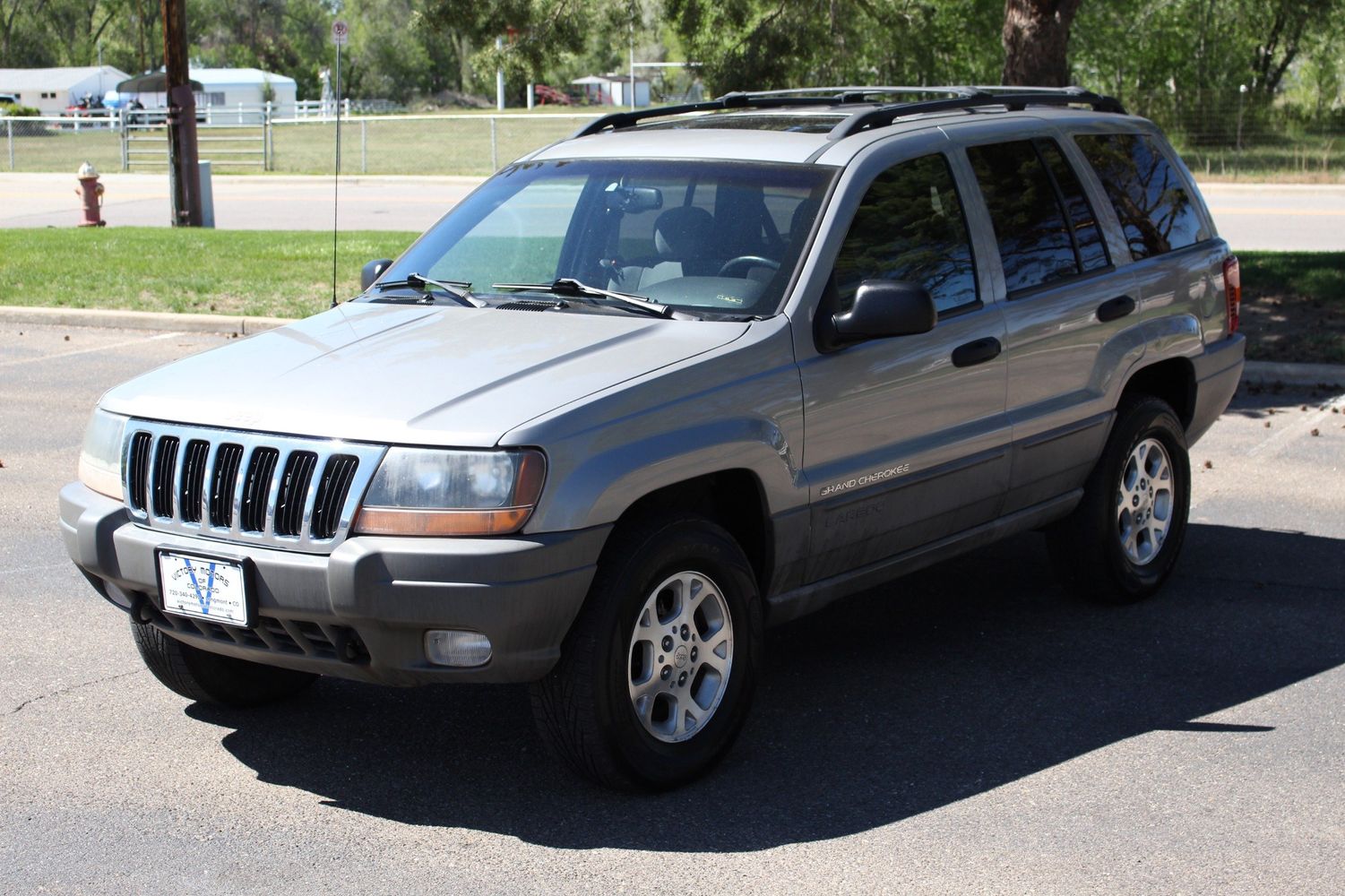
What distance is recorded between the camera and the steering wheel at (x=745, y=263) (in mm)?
5160

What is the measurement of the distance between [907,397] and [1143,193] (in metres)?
2.06

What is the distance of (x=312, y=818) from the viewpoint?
455 centimetres

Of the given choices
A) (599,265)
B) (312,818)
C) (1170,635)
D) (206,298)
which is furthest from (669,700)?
(206,298)

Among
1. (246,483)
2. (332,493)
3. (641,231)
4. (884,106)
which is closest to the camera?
(332,493)

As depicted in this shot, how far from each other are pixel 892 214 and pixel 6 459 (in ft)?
19.1

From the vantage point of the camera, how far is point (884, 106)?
233 inches

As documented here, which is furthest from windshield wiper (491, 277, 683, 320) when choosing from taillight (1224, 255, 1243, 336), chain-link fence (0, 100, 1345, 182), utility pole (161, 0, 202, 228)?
chain-link fence (0, 100, 1345, 182)

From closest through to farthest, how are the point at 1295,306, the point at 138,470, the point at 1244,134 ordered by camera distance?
1. the point at 138,470
2. the point at 1295,306
3. the point at 1244,134

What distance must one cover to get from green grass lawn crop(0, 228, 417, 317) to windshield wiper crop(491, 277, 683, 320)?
346 inches

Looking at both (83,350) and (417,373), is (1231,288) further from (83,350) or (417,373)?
(83,350)

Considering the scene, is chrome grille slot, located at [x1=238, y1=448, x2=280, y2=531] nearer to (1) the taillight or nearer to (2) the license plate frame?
(2) the license plate frame

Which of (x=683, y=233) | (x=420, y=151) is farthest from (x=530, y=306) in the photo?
(x=420, y=151)

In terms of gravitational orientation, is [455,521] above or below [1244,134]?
below

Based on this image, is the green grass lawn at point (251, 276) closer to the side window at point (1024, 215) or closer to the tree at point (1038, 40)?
the tree at point (1038, 40)
